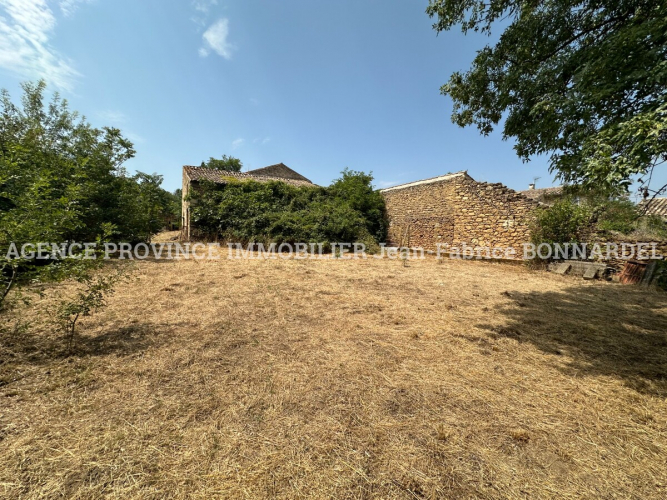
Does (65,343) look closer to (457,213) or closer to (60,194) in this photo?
(60,194)

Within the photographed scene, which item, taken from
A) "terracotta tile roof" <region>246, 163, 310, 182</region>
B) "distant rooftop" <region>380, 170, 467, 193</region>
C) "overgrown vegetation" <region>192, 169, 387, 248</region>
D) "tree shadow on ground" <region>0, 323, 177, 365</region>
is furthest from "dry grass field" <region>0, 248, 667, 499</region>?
"terracotta tile roof" <region>246, 163, 310, 182</region>

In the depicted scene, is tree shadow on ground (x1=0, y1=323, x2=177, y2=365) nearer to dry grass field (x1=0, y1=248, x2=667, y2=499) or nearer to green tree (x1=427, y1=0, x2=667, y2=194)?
dry grass field (x1=0, y1=248, x2=667, y2=499)

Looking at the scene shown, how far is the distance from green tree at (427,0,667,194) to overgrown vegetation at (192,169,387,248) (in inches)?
295

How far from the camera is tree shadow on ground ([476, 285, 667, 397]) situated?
2.60 metres

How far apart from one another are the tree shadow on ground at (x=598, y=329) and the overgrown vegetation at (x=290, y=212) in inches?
283

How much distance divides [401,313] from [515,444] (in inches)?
93.5

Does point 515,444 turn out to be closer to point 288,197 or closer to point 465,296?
point 465,296

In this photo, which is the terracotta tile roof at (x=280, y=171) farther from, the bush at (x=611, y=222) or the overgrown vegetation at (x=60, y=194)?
the bush at (x=611, y=222)

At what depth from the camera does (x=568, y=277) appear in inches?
288

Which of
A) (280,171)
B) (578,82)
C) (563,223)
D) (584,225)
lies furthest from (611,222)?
(280,171)

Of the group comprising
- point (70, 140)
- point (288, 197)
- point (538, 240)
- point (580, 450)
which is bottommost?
point (580, 450)

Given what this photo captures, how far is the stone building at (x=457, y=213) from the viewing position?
368 inches

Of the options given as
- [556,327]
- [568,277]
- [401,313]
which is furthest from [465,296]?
[568,277]

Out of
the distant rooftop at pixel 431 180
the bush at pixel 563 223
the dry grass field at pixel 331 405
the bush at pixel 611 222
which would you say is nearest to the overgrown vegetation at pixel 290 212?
the distant rooftop at pixel 431 180
